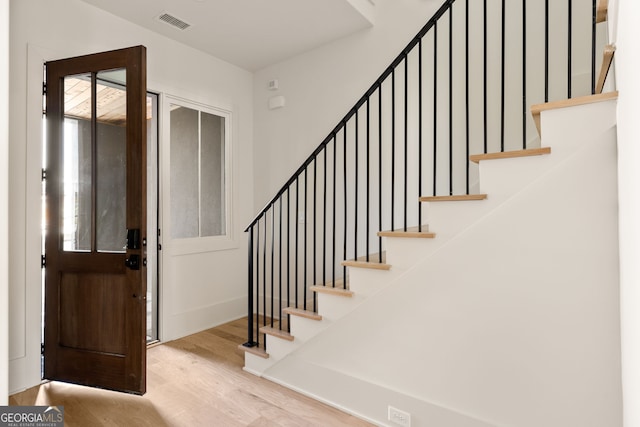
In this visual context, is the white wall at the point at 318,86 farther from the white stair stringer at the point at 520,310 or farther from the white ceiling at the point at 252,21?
the white stair stringer at the point at 520,310

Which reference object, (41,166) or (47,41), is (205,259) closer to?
(41,166)

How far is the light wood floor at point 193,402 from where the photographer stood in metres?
2.16

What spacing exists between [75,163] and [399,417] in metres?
2.80

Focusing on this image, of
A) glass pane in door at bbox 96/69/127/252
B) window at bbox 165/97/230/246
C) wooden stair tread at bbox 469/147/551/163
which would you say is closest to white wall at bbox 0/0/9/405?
glass pane in door at bbox 96/69/127/252

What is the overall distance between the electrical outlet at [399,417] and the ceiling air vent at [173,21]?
11.7ft

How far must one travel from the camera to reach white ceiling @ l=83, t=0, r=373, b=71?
301 centimetres

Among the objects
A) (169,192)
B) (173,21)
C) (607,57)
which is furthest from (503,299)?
(173,21)

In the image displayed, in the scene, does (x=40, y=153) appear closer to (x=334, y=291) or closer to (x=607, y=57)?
(x=334, y=291)

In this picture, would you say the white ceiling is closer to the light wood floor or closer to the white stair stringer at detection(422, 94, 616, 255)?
the white stair stringer at detection(422, 94, 616, 255)

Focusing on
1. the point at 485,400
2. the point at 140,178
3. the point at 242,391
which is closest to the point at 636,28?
the point at 485,400

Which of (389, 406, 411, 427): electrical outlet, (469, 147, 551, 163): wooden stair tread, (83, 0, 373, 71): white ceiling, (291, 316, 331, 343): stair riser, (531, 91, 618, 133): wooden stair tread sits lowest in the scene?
(389, 406, 411, 427): electrical outlet

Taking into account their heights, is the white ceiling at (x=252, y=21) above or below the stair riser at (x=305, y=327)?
above

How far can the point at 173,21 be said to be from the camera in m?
3.23

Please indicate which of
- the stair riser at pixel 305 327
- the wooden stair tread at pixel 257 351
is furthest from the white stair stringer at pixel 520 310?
the wooden stair tread at pixel 257 351
